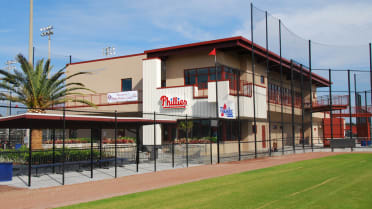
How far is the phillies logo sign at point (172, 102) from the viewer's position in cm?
3377

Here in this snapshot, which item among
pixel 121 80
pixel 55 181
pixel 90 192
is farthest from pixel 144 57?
pixel 90 192

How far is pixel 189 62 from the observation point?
36250 mm

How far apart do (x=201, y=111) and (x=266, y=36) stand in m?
9.58

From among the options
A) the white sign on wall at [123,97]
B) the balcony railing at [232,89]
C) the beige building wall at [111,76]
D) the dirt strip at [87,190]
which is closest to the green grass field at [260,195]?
the dirt strip at [87,190]

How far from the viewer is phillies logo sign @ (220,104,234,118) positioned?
1187 inches

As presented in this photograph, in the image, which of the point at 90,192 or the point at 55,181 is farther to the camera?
the point at 55,181

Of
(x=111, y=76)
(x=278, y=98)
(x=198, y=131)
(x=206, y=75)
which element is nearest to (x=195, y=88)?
(x=206, y=75)

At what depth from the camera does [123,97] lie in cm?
3916

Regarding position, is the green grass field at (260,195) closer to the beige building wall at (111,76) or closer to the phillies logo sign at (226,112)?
the phillies logo sign at (226,112)

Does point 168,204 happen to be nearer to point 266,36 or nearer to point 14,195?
point 14,195

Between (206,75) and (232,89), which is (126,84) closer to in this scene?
(206,75)

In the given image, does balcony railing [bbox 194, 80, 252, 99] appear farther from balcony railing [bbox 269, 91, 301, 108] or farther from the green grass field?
the green grass field

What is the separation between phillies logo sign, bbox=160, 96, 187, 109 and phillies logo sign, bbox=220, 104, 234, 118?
15.0 ft

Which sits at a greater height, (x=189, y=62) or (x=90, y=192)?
(x=189, y=62)
